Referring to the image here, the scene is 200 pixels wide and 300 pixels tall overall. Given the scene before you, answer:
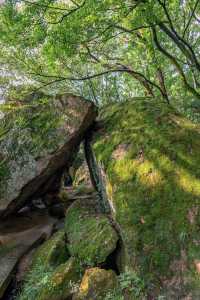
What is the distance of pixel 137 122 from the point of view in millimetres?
6301

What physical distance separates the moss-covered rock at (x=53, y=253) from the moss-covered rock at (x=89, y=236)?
181mm

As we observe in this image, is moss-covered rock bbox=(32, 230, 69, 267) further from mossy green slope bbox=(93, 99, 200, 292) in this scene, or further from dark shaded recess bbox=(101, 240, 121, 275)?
mossy green slope bbox=(93, 99, 200, 292)

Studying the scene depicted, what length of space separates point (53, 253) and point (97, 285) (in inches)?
66.4

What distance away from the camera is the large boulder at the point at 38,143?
22.5ft

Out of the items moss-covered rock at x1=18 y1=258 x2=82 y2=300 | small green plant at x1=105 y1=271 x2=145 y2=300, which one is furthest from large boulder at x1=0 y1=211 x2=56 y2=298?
small green plant at x1=105 y1=271 x2=145 y2=300

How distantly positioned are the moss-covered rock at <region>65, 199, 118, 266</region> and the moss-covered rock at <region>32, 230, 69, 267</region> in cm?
18

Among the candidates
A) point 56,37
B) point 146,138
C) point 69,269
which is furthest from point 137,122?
point 69,269

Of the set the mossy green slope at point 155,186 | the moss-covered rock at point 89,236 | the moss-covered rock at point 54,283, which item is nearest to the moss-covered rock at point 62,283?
the moss-covered rock at point 54,283

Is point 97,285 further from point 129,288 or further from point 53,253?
point 53,253

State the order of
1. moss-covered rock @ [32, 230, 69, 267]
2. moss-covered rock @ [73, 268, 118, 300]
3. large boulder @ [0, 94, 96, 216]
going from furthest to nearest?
large boulder @ [0, 94, 96, 216] < moss-covered rock @ [32, 230, 69, 267] < moss-covered rock @ [73, 268, 118, 300]

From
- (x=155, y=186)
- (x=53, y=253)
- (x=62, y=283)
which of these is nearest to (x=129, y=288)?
(x=62, y=283)

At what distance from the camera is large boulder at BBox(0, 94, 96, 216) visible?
6.85m

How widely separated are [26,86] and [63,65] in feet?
5.92

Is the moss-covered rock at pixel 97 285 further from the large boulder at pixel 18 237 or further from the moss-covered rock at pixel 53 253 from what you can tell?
the large boulder at pixel 18 237
